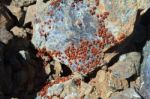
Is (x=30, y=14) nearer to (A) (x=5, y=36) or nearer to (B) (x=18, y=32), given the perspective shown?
(B) (x=18, y=32)

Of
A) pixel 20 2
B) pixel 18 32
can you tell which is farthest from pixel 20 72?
pixel 20 2

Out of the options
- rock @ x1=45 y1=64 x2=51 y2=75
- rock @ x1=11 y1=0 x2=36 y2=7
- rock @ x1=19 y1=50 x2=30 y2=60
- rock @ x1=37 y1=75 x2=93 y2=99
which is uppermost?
rock @ x1=11 y1=0 x2=36 y2=7

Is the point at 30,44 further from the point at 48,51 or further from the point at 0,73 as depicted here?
the point at 0,73

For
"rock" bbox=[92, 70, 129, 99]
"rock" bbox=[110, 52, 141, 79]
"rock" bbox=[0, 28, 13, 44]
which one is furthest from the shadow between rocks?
"rock" bbox=[110, 52, 141, 79]

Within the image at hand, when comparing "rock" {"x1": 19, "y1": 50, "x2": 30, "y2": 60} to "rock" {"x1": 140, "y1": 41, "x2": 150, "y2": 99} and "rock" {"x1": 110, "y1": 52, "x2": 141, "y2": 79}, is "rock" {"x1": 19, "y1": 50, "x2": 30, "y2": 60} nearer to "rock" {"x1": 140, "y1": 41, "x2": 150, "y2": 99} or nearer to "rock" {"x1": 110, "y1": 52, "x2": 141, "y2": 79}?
"rock" {"x1": 110, "y1": 52, "x2": 141, "y2": 79}

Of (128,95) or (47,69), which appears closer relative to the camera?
(128,95)

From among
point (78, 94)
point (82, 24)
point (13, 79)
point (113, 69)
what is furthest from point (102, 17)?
point (13, 79)
